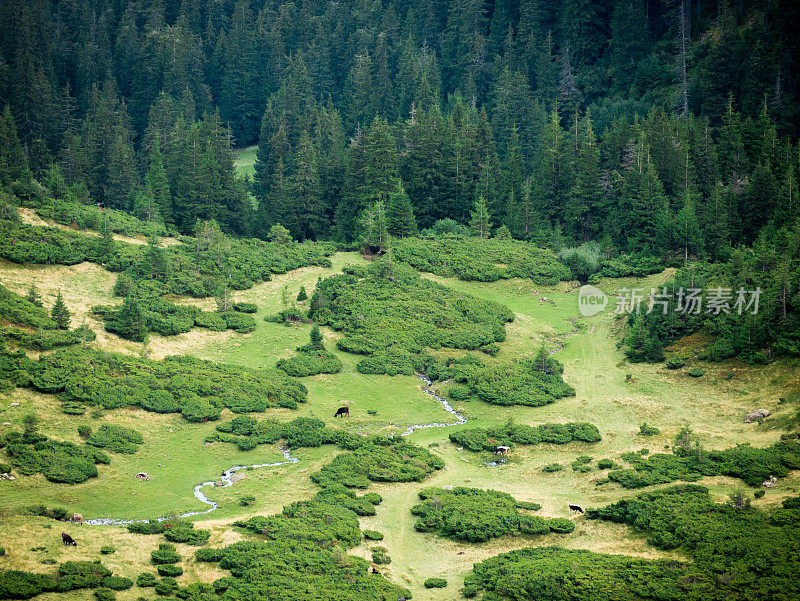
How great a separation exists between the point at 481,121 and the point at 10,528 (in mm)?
87593

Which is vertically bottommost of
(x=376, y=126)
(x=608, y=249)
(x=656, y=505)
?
(x=656, y=505)

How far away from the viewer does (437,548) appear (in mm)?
42969

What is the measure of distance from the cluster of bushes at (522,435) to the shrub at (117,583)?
83.2 feet

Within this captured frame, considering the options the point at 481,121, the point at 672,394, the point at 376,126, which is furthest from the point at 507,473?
the point at 481,121

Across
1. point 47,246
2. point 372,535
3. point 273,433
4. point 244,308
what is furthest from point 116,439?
point 47,246

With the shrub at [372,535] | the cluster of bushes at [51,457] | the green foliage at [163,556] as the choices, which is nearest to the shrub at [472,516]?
the shrub at [372,535]

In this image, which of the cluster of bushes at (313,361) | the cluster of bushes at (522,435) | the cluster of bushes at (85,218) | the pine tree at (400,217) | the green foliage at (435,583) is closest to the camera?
the green foliage at (435,583)

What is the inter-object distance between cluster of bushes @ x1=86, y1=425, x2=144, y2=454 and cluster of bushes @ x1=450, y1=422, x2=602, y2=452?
64.5ft

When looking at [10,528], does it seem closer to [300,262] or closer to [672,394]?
[672,394]

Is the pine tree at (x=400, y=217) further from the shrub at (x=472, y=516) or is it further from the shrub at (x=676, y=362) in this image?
the shrub at (x=472, y=516)

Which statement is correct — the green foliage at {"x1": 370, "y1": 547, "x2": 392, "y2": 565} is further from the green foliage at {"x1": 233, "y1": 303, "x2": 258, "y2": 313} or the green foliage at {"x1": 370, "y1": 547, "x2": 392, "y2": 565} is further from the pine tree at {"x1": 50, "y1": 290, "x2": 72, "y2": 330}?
the green foliage at {"x1": 233, "y1": 303, "x2": 258, "y2": 313}

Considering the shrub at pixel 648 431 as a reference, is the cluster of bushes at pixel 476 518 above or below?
below

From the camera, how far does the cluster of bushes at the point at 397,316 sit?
71188 mm

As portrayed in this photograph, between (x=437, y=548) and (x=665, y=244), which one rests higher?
(x=665, y=244)
